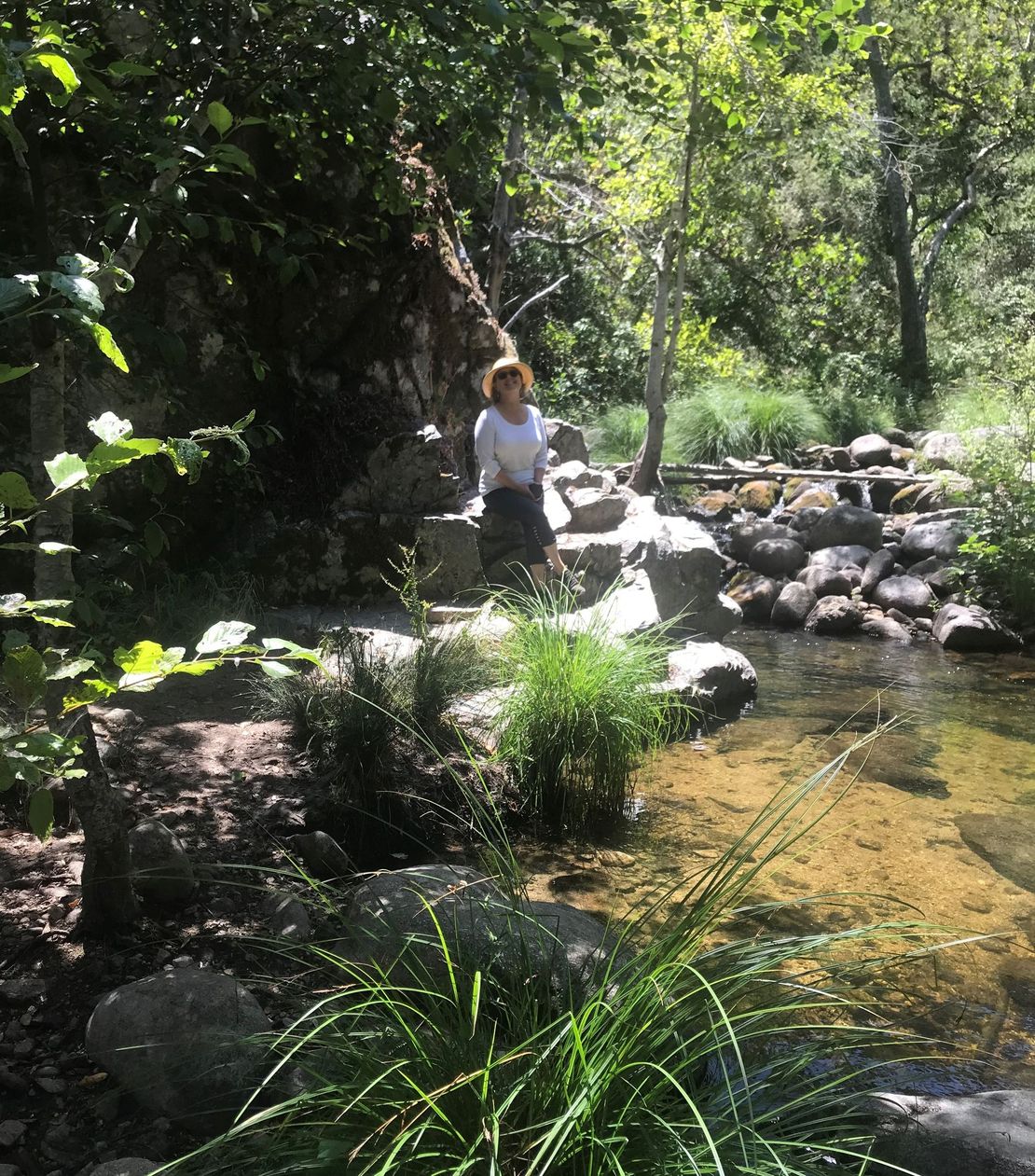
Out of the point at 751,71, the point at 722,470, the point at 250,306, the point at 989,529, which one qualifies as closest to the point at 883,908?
the point at 250,306

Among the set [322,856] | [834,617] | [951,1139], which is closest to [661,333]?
[834,617]

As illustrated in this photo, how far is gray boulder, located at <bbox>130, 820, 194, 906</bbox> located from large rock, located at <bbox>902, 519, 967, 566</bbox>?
31.4 feet

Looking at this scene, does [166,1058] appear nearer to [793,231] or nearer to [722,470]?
[722,470]

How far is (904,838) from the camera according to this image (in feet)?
16.9

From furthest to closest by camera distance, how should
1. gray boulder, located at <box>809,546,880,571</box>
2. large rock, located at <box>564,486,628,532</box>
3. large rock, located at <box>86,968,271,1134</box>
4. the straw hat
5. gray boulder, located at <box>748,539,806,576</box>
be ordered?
gray boulder, located at <box>748,539,806,576</box>, gray boulder, located at <box>809,546,880,571</box>, large rock, located at <box>564,486,628,532</box>, the straw hat, large rock, located at <box>86,968,271,1134</box>

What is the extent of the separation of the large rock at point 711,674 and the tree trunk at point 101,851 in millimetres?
4352

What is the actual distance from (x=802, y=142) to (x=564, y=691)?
12859mm

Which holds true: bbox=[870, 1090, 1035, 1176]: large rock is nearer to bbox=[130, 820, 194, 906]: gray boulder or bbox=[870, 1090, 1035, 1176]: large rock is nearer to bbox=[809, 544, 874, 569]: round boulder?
bbox=[130, 820, 194, 906]: gray boulder

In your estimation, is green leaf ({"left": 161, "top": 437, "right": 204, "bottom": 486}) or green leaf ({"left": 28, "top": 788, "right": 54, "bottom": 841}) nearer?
green leaf ({"left": 28, "top": 788, "right": 54, "bottom": 841})

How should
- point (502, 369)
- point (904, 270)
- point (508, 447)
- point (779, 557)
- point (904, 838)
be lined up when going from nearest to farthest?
point (904, 838)
point (502, 369)
point (508, 447)
point (779, 557)
point (904, 270)

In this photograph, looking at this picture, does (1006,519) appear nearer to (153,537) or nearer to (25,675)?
(153,537)

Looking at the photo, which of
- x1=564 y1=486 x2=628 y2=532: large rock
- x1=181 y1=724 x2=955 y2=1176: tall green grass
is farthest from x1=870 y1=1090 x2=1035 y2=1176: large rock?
x1=564 y1=486 x2=628 y2=532: large rock

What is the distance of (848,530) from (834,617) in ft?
7.05

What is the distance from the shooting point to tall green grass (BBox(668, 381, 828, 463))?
15.7 meters
